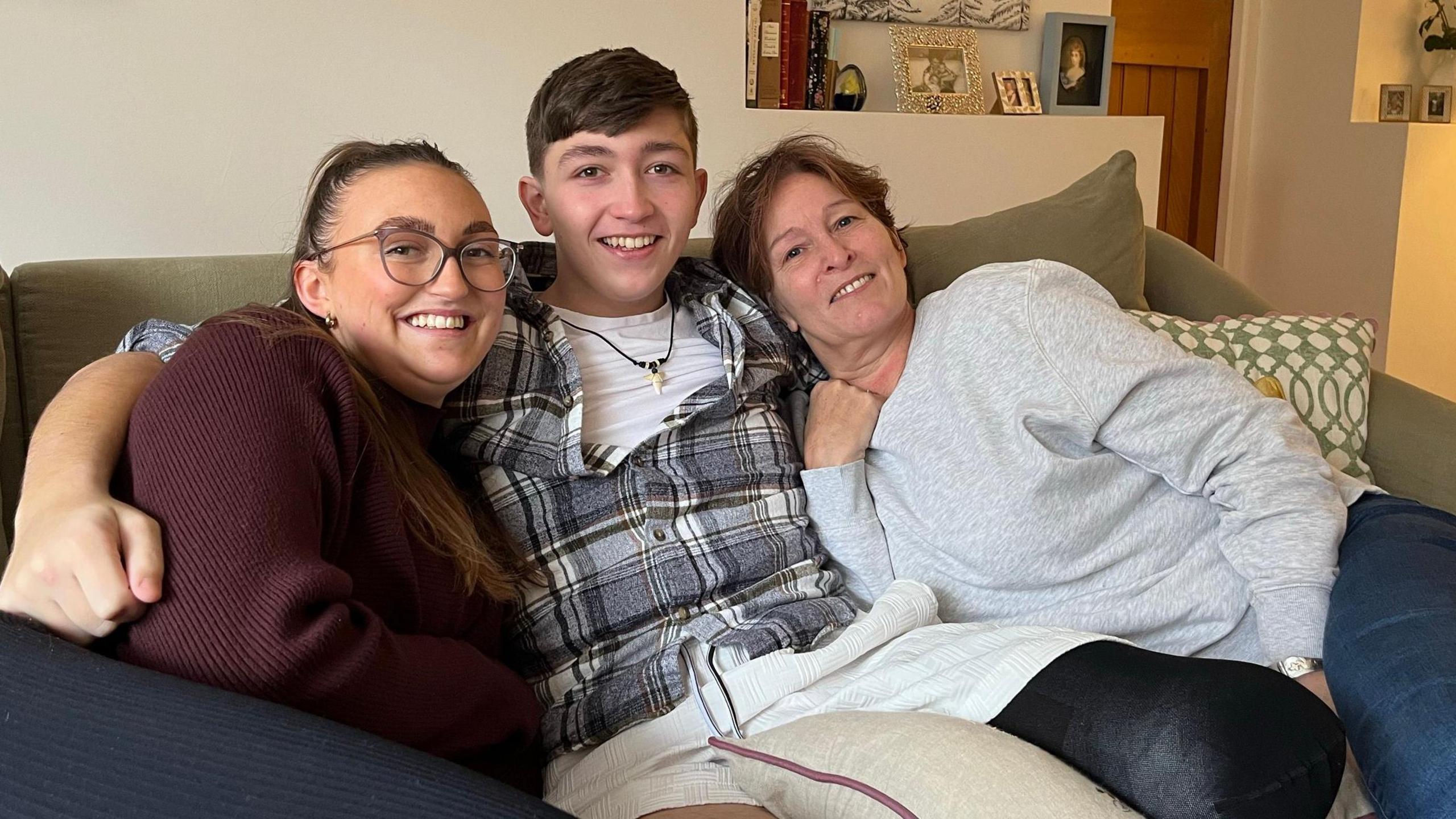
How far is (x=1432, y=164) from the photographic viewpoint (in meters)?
4.05

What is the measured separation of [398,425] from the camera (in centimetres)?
113

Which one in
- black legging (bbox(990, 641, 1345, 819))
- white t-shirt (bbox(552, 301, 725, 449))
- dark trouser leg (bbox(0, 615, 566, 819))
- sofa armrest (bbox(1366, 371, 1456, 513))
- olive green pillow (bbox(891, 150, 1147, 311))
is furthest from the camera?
olive green pillow (bbox(891, 150, 1147, 311))

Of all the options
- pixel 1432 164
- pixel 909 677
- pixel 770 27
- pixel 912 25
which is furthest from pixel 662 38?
pixel 1432 164

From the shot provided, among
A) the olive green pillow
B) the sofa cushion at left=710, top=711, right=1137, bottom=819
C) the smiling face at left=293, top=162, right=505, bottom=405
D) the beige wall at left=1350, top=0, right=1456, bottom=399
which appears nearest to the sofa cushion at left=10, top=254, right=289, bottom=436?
the smiling face at left=293, top=162, right=505, bottom=405

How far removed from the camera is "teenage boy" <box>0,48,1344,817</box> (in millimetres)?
995

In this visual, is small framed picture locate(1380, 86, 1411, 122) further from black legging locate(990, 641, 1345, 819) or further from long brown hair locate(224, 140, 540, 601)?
long brown hair locate(224, 140, 540, 601)

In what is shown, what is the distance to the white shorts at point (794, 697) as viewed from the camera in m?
1.15

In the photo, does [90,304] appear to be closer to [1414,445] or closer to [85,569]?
[85,569]

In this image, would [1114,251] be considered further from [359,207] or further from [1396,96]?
[1396,96]

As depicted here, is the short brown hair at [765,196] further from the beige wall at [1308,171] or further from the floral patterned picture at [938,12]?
the beige wall at [1308,171]

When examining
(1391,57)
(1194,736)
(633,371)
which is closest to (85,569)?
(633,371)

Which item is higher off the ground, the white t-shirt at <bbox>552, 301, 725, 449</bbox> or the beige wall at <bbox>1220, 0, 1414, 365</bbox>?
the beige wall at <bbox>1220, 0, 1414, 365</bbox>

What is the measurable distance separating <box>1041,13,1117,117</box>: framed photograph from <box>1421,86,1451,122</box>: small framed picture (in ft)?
5.18

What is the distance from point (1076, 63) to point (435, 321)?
2898mm
